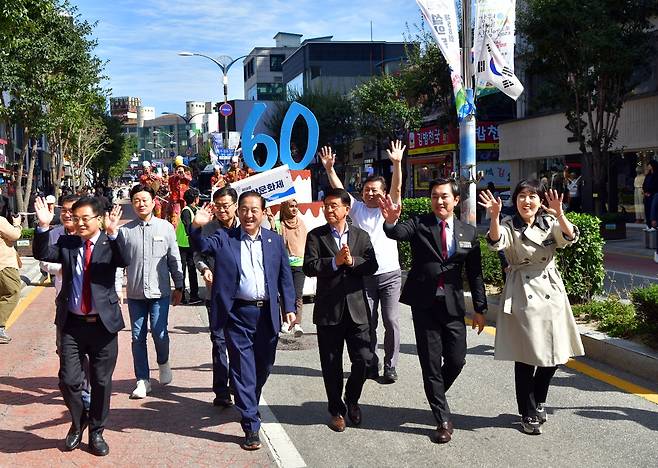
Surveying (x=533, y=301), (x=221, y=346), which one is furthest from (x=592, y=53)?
(x=221, y=346)

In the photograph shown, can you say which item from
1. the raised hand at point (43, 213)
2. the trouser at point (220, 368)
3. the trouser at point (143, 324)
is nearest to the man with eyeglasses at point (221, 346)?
the trouser at point (220, 368)

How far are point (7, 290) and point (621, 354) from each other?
22.3ft

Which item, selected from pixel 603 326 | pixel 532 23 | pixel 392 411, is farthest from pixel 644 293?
pixel 532 23

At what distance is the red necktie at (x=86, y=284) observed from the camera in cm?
512

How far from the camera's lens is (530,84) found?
1184 inches

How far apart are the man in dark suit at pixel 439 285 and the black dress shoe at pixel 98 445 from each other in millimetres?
2179

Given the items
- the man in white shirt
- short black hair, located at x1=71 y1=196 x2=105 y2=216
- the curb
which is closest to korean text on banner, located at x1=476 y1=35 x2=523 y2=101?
the curb

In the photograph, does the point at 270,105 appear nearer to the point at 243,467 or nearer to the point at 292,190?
the point at 292,190

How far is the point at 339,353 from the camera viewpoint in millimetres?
5488

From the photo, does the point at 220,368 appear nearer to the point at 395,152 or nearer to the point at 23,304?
the point at 395,152

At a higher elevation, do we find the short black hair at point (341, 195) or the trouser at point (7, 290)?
the short black hair at point (341, 195)

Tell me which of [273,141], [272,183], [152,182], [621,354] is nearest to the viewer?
[621,354]

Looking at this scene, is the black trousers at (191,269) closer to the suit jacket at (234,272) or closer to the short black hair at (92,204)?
the suit jacket at (234,272)

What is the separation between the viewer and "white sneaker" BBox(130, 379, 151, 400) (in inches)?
253
